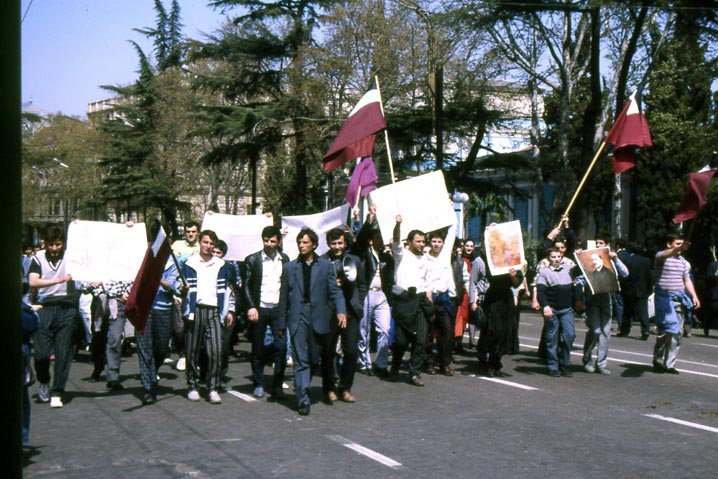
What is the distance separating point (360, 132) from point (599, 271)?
364cm

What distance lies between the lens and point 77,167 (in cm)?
5522

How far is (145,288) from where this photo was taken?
9648mm

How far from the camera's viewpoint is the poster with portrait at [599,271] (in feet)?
40.7

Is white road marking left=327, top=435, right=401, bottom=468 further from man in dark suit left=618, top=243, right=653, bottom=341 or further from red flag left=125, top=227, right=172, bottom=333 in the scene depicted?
man in dark suit left=618, top=243, right=653, bottom=341

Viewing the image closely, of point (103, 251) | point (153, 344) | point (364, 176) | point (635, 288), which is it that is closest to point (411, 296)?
point (364, 176)

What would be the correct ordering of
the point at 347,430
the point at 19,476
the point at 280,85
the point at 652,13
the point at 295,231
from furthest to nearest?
the point at 280,85 → the point at 652,13 → the point at 295,231 → the point at 347,430 → the point at 19,476

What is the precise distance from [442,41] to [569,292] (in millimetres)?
17796

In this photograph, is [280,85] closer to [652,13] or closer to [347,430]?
[652,13]

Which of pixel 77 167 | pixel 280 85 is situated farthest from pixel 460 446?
pixel 77 167

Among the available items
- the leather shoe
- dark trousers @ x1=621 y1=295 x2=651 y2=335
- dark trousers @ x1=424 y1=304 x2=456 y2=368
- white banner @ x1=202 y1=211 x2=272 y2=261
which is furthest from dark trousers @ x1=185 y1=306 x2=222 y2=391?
dark trousers @ x1=621 y1=295 x2=651 y2=335

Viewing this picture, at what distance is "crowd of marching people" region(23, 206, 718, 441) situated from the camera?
9867mm

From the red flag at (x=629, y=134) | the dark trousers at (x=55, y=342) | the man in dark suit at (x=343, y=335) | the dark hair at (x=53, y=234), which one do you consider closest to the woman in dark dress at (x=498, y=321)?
the man in dark suit at (x=343, y=335)

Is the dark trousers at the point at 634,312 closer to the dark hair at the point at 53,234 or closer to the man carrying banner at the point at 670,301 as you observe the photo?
the man carrying banner at the point at 670,301

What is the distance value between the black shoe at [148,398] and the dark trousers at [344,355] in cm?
173
